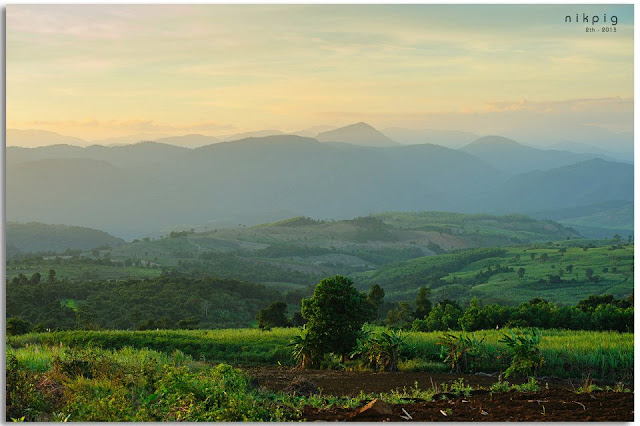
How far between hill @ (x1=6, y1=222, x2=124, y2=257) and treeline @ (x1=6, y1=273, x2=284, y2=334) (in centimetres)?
488

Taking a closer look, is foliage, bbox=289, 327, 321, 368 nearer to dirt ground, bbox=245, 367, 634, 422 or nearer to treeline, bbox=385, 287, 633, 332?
dirt ground, bbox=245, 367, 634, 422

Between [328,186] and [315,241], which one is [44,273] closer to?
[328,186]

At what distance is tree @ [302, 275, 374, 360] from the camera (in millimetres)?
12180

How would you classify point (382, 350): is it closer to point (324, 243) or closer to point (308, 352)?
point (308, 352)

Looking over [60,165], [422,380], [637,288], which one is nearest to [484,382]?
[422,380]

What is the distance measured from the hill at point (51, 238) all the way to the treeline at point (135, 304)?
488 centimetres

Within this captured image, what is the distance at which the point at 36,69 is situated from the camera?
11.0 m

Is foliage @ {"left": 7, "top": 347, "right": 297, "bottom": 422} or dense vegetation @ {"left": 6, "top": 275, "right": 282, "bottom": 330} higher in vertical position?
foliage @ {"left": 7, "top": 347, "right": 297, "bottom": 422}

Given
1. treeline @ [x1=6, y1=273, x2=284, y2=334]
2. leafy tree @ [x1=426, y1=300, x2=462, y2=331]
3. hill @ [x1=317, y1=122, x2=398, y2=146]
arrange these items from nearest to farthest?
leafy tree @ [x1=426, y1=300, x2=462, y2=331] < hill @ [x1=317, y1=122, x2=398, y2=146] < treeline @ [x1=6, y1=273, x2=284, y2=334]

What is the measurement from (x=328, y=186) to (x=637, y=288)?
141ft

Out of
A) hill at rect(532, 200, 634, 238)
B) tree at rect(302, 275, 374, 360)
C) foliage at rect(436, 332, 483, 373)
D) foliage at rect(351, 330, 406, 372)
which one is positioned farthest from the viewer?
hill at rect(532, 200, 634, 238)

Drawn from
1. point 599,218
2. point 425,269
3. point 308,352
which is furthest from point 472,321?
point 599,218

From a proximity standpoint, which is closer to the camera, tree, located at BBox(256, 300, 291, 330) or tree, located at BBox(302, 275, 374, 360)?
tree, located at BBox(302, 275, 374, 360)

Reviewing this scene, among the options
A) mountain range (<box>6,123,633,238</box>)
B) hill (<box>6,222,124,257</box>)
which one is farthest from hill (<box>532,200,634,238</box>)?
hill (<box>6,222,124,257</box>)
